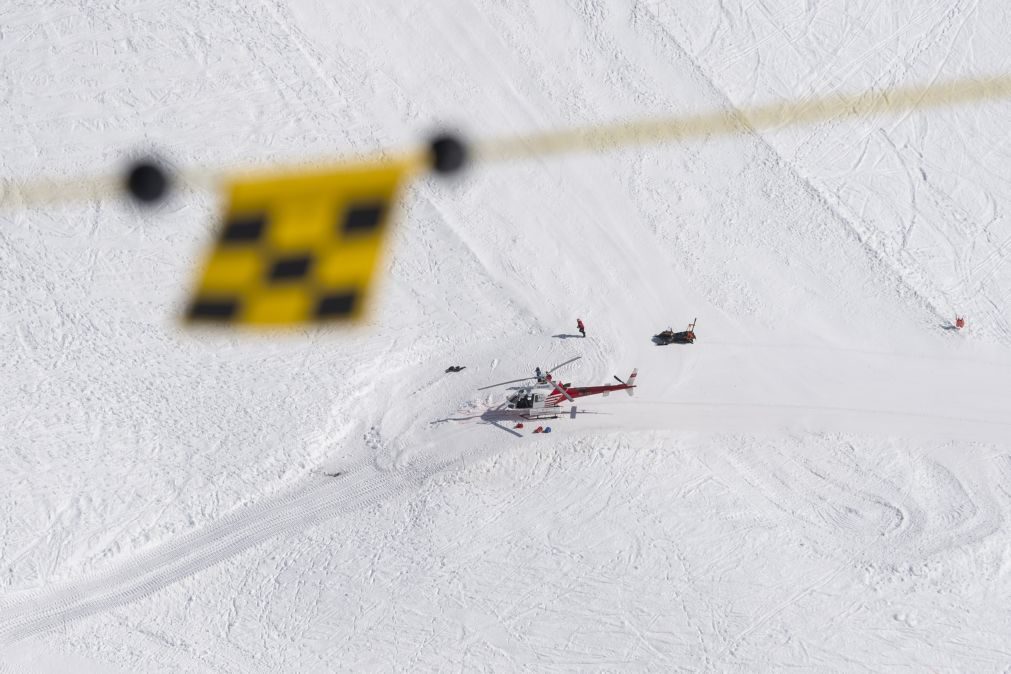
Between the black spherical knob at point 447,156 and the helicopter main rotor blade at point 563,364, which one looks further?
the helicopter main rotor blade at point 563,364

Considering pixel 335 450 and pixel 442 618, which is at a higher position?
pixel 335 450

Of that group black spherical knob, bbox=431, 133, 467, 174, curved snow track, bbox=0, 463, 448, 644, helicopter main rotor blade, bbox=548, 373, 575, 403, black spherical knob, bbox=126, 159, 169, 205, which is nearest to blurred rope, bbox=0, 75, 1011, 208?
helicopter main rotor blade, bbox=548, 373, 575, 403

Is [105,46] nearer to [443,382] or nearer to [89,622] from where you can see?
[443,382]

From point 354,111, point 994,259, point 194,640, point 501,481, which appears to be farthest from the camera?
point 354,111

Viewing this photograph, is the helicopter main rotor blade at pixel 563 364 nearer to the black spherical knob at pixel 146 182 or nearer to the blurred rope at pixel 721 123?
the blurred rope at pixel 721 123

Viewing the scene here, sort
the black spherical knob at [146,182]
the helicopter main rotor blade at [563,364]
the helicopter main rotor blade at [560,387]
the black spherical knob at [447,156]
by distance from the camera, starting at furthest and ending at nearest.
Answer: the helicopter main rotor blade at [563,364] → the helicopter main rotor blade at [560,387] → the black spherical knob at [447,156] → the black spherical knob at [146,182]

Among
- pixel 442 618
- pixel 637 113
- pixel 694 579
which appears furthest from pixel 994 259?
pixel 442 618

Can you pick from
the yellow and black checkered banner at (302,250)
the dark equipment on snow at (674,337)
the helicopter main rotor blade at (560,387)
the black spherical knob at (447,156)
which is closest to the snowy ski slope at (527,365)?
the dark equipment on snow at (674,337)
